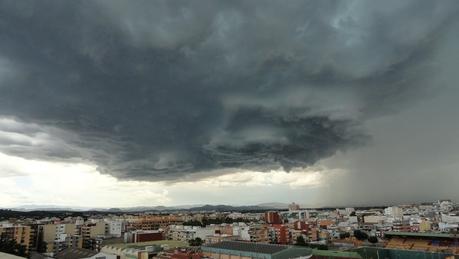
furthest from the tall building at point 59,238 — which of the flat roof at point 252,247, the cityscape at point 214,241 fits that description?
the flat roof at point 252,247

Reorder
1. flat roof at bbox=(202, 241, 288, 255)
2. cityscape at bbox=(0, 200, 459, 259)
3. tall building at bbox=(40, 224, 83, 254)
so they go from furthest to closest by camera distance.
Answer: tall building at bbox=(40, 224, 83, 254)
cityscape at bbox=(0, 200, 459, 259)
flat roof at bbox=(202, 241, 288, 255)

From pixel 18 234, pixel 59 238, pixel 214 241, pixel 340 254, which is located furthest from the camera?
pixel 214 241

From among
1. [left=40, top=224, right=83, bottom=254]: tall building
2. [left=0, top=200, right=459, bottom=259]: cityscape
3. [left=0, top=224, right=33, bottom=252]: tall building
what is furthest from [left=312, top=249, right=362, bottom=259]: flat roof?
[left=0, top=224, right=33, bottom=252]: tall building

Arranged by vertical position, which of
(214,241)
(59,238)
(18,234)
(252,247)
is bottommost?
(214,241)

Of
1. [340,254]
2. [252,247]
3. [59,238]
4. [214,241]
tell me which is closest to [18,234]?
[59,238]

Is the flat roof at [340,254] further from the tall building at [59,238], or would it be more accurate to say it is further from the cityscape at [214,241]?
the tall building at [59,238]

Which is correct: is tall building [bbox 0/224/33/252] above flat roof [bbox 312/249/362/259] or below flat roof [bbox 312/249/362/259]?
above

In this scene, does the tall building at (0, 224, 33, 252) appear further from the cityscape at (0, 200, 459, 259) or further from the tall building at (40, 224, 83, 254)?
the tall building at (40, 224, 83, 254)

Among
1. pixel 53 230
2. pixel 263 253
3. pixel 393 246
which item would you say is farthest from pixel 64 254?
pixel 393 246

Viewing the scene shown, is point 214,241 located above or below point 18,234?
below

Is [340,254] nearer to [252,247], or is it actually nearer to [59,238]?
[252,247]

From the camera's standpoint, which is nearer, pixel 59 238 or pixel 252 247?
pixel 252 247
